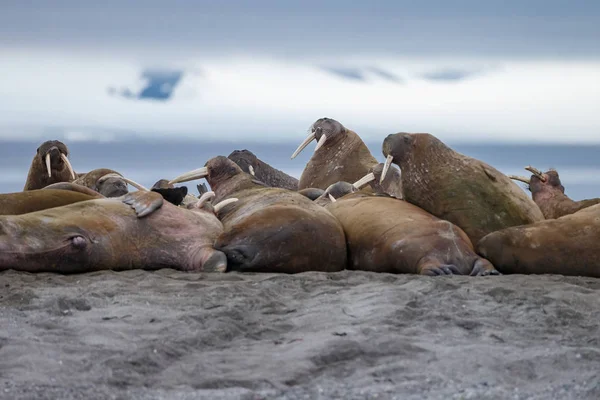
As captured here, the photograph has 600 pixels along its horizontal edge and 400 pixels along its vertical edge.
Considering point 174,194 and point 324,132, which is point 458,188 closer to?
point 174,194

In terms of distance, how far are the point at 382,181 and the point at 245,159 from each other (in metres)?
3.59

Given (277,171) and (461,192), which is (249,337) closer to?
(461,192)

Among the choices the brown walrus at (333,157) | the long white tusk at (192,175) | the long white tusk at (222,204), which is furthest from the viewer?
→ the brown walrus at (333,157)


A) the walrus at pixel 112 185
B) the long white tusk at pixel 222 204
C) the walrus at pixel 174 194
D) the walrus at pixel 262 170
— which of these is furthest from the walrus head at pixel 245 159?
the walrus at pixel 174 194

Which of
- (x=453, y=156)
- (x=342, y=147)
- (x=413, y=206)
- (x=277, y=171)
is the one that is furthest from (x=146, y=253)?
(x=277, y=171)

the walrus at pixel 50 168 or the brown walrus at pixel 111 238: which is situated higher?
the walrus at pixel 50 168

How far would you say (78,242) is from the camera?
834cm

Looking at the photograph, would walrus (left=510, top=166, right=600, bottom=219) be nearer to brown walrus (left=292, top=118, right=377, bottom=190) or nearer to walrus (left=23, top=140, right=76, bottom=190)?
brown walrus (left=292, top=118, right=377, bottom=190)

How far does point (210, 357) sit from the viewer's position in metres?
5.21

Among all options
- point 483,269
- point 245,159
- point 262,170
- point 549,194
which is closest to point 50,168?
point 245,159

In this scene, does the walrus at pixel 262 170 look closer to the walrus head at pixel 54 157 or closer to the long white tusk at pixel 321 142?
the long white tusk at pixel 321 142

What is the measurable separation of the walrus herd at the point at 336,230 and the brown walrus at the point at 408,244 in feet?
0.04

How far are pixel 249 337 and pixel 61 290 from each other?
82.7 inches

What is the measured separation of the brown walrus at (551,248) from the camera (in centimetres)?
830
